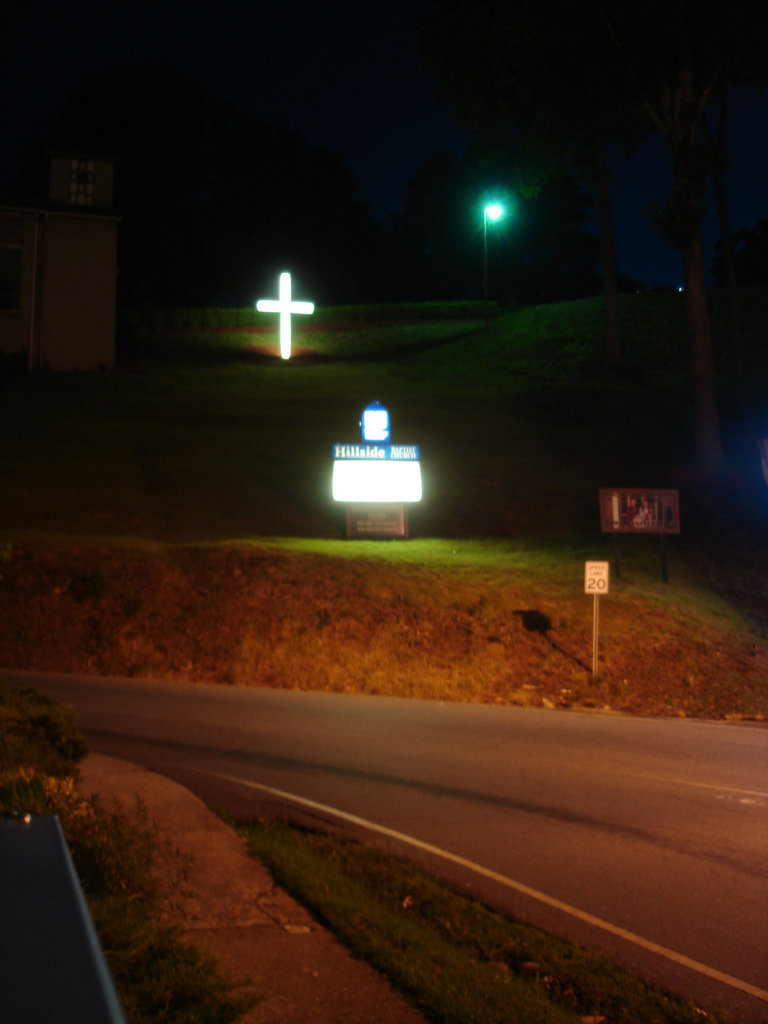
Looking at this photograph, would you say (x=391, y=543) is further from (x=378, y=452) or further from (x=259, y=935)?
(x=259, y=935)

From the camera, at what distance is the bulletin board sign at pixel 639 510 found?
21.1 metres

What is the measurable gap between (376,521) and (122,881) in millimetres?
19990

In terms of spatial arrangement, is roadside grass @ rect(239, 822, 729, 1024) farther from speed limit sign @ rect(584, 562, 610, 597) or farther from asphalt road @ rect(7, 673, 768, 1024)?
speed limit sign @ rect(584, 562, 610, 597)

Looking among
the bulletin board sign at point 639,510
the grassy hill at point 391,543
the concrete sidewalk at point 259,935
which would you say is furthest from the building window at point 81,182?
the concrete sidewalk at point 259,935

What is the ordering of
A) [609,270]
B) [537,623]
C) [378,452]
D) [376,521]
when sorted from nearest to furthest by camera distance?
[537,623], [378,452], [376,521], [609,270]

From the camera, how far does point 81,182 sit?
144 ft

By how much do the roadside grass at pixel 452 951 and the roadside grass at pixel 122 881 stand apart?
0.90 meters

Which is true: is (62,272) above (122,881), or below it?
above

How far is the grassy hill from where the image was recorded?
17562 millimetres

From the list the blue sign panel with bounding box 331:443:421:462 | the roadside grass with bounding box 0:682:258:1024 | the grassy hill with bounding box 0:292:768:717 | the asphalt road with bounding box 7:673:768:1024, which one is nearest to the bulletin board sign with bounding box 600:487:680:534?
the grassy hill with bounding box 0:292:768:717

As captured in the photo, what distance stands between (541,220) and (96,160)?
5218cm

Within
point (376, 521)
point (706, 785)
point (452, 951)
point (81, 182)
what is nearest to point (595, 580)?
point (706, 785)

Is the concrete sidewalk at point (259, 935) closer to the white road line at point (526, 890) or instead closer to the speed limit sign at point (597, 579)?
the white road line at point (526, 890)

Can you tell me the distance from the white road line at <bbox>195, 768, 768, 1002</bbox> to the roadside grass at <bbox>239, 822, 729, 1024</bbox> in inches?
16.6
